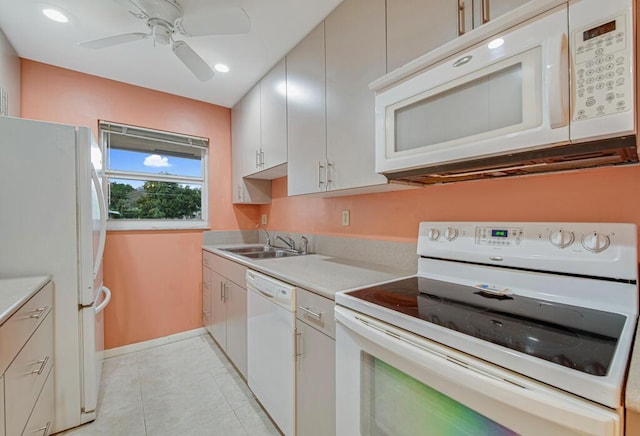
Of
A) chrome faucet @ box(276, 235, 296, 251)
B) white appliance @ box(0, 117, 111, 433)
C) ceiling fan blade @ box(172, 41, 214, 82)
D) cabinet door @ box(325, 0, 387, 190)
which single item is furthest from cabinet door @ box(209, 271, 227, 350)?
ceiling fan blade @ box(172, 41, 214, 82)

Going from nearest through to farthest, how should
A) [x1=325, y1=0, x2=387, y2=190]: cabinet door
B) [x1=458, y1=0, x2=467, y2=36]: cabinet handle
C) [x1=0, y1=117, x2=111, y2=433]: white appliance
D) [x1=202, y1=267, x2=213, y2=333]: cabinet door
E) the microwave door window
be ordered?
the microwave door window < [x1=458, y1=0, x2=467, y2=36]: cabinet handle < [x1=325, y1=0, x2=387, y2=190]: cabinet door < [x1=0, y1=117, x2=111, y2=433]: white appliance < [x1=202, y1=267, x2=213, y2=333]: cabinet door

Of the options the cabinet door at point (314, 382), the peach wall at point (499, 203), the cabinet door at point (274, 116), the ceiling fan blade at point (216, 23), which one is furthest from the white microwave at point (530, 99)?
the cabinet door at point (274, 116)

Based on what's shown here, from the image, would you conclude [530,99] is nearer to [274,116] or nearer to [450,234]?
[450,234]

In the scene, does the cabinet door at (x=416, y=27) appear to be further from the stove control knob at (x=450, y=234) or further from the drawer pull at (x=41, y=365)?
the drawer pull at (x=41, y=365)

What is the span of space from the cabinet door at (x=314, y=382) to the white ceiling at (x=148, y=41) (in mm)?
1801

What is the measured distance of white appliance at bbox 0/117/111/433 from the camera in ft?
4.90

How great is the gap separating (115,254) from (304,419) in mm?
2247

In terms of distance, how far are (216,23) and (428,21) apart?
1084 millimetres

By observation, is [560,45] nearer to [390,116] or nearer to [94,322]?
[390,116]

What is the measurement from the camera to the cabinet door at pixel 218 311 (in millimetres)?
2334

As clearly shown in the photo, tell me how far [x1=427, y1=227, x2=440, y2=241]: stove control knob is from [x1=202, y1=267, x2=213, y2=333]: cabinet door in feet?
6.97

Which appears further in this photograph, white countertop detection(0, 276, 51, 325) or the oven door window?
white countertop detection(0, 276, 51, 325)

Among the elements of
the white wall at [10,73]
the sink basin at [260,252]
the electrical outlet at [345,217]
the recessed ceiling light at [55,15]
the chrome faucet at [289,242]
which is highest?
the recessed ceiling light at [55,15]

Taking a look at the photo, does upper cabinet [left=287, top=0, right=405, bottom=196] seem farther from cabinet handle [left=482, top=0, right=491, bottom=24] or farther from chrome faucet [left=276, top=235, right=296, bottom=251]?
chrome faucet [left=276, top=235, right=296, bottom=251]
